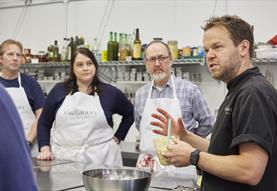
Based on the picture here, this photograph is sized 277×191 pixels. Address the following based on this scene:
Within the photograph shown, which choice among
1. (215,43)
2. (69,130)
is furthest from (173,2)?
(215,43)

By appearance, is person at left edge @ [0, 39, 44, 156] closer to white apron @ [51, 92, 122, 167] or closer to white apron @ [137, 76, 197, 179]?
white apron @ [51, 92, 122, 167]

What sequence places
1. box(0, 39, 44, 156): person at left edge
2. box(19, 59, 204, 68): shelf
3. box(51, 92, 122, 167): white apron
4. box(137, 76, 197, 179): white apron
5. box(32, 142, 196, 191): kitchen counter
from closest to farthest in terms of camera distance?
box(32, 142, 196, 191): kitchen counter < box(137, 76, 197, 179): white apron < box(51, 92, 122, 167): white apron < box(0, 39, 44, 156): person at left edge < box(19, 59, 204, 68): shelf

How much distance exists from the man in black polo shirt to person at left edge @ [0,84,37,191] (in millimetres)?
805

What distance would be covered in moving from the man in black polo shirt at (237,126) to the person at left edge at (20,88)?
2045mm

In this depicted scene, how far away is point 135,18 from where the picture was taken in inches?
174

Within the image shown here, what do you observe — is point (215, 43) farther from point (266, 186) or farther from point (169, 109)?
point (169, 109)

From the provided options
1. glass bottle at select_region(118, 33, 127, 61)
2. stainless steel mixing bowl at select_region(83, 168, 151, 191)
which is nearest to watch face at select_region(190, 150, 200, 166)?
stainless steel mixing bowl at select_region(83, 168, 151, 191)

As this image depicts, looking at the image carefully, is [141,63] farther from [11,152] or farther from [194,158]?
[11,152]

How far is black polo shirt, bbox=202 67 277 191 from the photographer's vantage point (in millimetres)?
1337

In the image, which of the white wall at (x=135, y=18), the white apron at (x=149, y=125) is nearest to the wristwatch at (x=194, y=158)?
the white apron at (x=149, y=125)

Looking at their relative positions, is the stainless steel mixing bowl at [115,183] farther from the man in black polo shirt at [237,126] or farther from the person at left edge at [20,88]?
the person at left edge at [20,88]

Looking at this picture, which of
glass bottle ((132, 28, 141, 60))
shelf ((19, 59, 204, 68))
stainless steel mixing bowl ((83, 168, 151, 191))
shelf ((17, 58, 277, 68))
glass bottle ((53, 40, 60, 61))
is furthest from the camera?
glass bottle ((53, 40, 60, 61))

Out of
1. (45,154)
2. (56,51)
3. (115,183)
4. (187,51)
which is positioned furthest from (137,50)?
(115,183)

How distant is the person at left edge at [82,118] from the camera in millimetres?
2828
